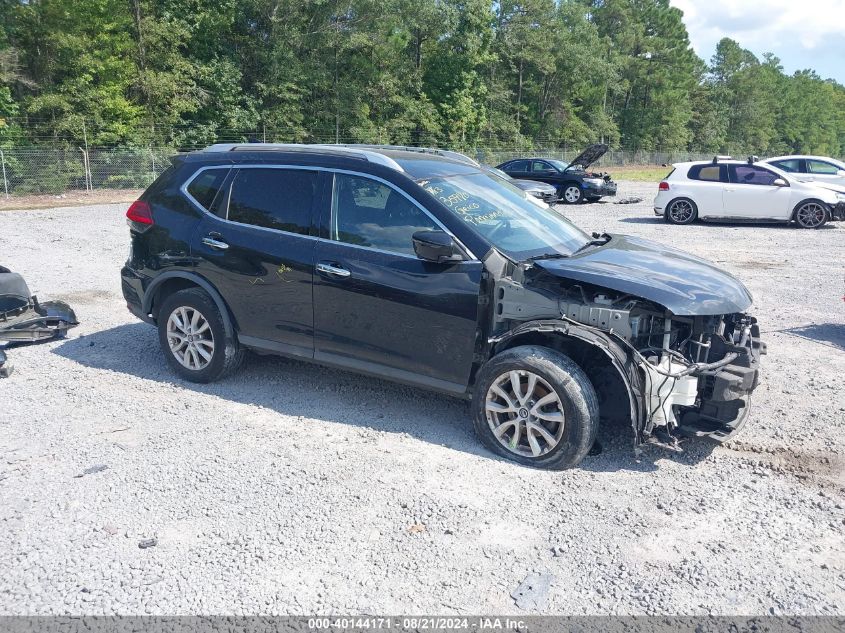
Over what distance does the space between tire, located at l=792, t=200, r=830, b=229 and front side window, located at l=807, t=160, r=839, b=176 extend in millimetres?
3316

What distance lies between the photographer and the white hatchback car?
1673cm

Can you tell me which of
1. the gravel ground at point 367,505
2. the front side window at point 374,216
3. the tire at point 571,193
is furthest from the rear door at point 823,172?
the front side window at point 374,216

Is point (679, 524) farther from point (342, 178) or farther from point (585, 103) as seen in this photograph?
point (585, 103)

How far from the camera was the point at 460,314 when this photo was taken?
4.56 meters

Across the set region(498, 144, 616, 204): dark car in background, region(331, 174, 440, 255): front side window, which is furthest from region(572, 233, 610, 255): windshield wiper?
region(498, 144, 616, 204): dark car in background

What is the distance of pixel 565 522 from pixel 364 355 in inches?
75.0

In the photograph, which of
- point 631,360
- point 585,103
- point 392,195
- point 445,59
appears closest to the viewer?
point 631,360

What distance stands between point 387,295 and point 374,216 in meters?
0.60

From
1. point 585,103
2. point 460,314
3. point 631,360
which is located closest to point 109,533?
point 460,314

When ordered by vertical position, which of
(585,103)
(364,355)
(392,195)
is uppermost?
(585,103)

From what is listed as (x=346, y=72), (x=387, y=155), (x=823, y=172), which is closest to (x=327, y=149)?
(x=387, y=155)

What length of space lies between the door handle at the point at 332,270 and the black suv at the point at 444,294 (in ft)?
0.04

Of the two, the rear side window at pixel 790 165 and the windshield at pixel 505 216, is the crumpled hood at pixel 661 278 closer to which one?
the windshield at pixel 505 216

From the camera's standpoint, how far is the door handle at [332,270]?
4953 millimetres
